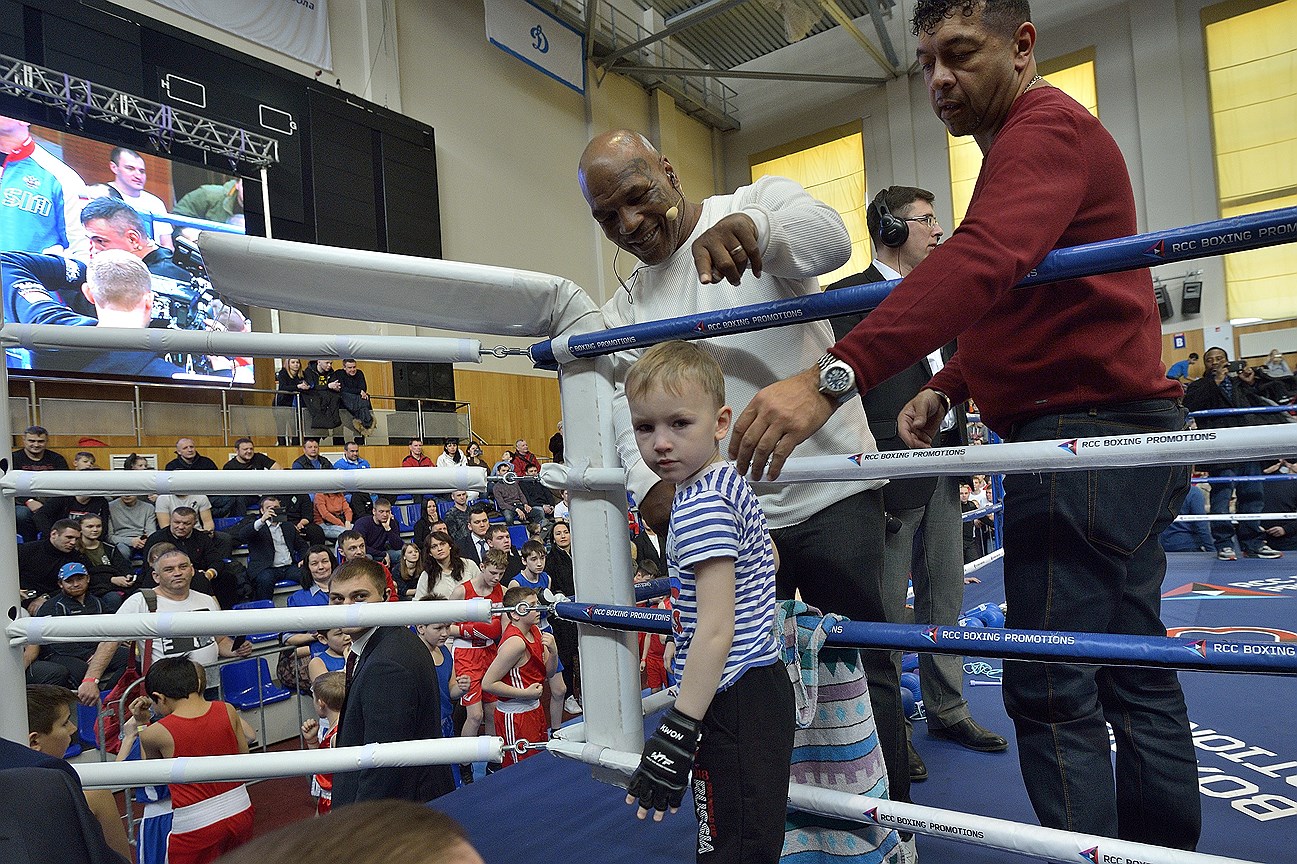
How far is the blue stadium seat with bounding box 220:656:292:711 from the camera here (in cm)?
412

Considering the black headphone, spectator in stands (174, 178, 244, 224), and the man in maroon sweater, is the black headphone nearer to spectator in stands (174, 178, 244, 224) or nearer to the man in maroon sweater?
the man in maroon sweater

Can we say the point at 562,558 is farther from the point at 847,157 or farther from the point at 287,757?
the point at 847,157

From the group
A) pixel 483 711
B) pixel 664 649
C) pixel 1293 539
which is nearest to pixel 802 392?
pixel 483 711

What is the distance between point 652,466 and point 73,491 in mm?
923

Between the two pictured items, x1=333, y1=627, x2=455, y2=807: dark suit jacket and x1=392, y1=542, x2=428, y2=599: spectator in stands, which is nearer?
x1=333, y1=627, x2=455, y2=807: dark suit jacket

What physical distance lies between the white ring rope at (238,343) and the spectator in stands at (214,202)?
6.55 metres

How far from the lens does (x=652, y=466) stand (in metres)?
1.09

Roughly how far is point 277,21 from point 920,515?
8070mm

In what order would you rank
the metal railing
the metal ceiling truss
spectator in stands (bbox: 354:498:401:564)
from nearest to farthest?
spectator in stands (bbox: 354:498:401:564)
the metal ceiling truss
the metal railing

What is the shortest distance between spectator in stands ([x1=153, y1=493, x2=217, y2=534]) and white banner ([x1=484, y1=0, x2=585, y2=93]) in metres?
6.68

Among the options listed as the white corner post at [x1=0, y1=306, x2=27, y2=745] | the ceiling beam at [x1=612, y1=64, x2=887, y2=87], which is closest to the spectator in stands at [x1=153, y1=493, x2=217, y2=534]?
the white corner post at [x1=0, y1=306, x2=27, y2=745]

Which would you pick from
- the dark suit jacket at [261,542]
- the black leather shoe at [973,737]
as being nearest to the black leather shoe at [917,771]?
the black leather shoe at [973,737]

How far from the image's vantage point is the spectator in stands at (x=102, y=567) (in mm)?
4238

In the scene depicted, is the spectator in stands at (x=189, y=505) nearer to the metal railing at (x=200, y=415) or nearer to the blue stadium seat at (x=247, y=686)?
the blue stadium seat at (x=247, y=686)
